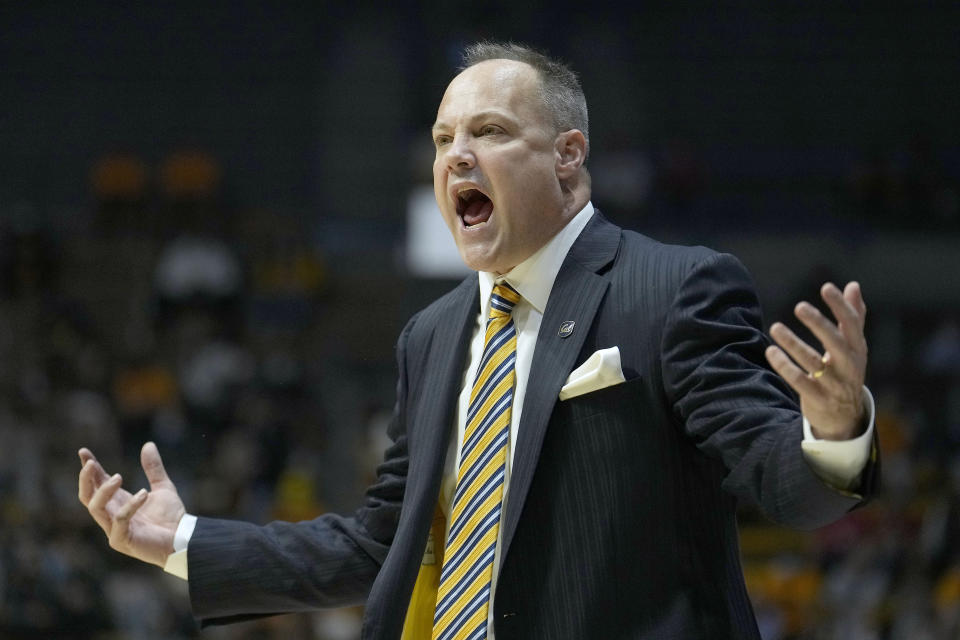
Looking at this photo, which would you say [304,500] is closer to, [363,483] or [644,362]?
[363,483]

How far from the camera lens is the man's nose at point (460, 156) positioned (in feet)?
8.89

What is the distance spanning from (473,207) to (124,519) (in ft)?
3.27

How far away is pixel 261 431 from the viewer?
964cm

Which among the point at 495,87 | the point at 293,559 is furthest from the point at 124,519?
the point at 495,87

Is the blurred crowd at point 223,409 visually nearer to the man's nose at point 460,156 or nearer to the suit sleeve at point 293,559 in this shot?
the suit sleeve at point 293,559

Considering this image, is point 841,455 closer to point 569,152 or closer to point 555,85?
point 569,152

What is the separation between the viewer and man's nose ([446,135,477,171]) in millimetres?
2709

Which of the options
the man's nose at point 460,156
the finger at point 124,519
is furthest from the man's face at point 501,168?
the finger at point 124,519

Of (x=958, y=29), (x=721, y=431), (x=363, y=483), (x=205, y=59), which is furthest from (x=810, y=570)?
(x=205, y=59)

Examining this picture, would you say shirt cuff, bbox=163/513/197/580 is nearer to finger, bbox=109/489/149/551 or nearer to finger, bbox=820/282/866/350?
finger, bbox=109/489/149/551

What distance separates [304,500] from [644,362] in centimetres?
703

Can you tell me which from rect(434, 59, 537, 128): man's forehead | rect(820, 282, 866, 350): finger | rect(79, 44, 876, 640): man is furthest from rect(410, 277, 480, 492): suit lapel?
rect(820, 282, 866, 350): finger

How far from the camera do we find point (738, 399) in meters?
2.31

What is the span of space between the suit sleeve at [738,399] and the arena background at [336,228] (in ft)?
19.1
